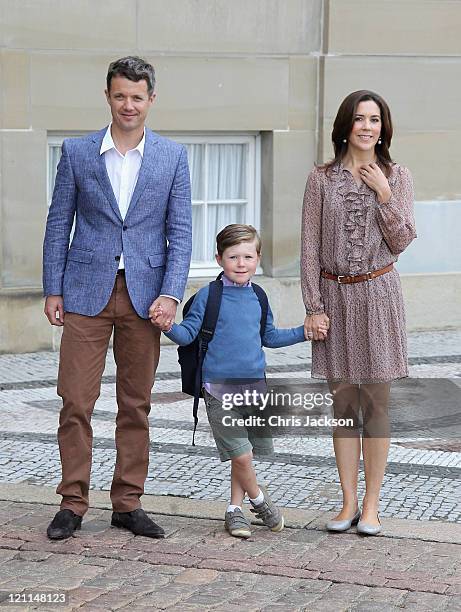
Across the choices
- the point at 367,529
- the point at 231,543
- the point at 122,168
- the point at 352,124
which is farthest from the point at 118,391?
the point at 352,124

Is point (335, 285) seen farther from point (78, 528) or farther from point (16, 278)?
point (16, 278)

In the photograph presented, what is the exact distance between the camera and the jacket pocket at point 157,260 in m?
5.76

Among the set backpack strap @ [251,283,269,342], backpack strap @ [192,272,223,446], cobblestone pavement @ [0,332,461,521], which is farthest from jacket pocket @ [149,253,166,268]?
cobblestone pavement @ [0,332,461,521]

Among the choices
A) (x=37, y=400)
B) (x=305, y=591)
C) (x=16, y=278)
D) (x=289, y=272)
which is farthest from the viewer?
(x=289, y=272)

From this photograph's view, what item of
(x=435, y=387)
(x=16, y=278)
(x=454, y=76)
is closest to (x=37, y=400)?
(x=16, y=278)

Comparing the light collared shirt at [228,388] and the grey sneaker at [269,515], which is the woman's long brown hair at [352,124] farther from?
the grey sneaker at [269,515]

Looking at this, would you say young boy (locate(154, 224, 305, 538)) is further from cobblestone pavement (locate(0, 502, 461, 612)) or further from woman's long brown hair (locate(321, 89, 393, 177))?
woman's long brown hair (locate(321, 89, 393, 177))

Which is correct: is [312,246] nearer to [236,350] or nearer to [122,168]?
[236,350]

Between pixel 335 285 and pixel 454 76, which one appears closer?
pixel 335 285

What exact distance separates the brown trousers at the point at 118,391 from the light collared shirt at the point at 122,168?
0.78 feet

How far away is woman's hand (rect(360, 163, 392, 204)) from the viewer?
18.6ft

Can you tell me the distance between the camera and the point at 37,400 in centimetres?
877

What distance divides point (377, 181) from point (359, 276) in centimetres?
41

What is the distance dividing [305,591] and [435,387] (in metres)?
4.43
